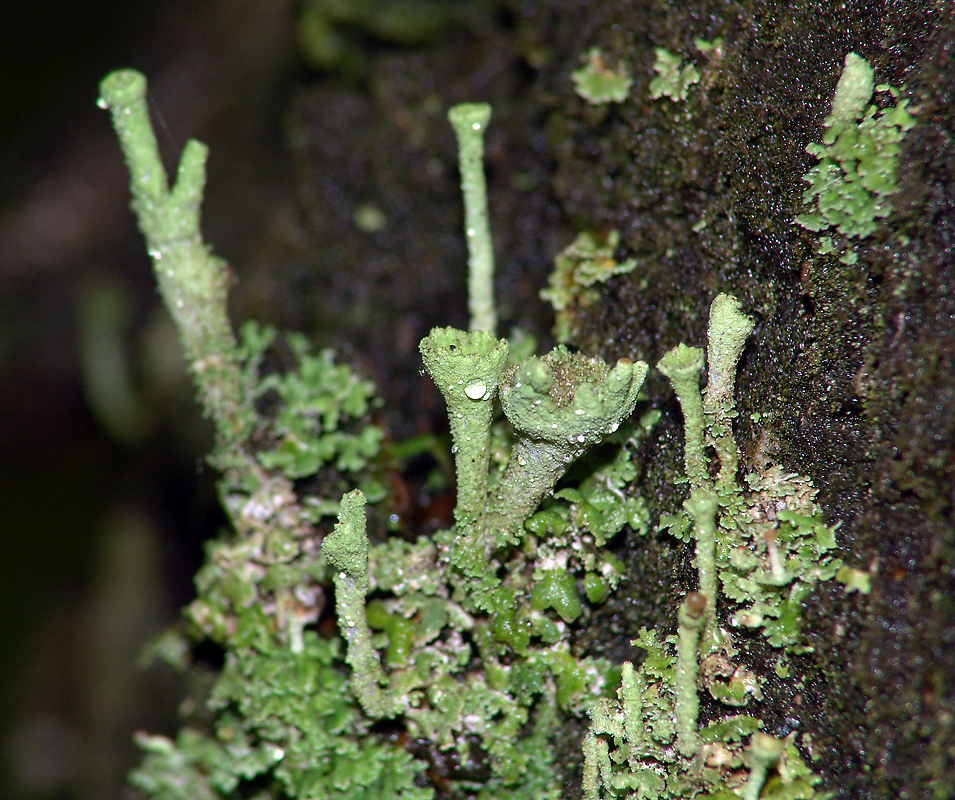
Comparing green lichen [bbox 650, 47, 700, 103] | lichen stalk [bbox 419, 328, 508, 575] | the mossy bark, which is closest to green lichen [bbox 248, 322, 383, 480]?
the mossy bark

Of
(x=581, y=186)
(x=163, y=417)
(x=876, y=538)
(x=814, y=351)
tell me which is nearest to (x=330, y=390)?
(x=581, y=186)

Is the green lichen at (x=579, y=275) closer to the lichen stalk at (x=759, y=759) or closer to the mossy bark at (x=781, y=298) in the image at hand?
the mossy bark at (x=781, y=298)

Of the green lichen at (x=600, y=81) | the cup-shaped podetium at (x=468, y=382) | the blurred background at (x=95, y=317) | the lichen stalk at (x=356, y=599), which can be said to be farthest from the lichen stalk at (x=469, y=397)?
the blurred background at (x=95, y=317)

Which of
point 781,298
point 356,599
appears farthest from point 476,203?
point 356,599

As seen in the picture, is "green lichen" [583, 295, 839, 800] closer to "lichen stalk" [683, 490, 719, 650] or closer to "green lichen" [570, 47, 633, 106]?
"lichen stalk" [683, 490, 719, 650]

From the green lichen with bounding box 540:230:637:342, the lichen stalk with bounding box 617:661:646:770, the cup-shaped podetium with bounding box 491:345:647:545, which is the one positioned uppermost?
the green lichen with bounding box 540:230:637:342

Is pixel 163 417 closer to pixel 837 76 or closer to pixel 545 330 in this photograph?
pixel 545 330
